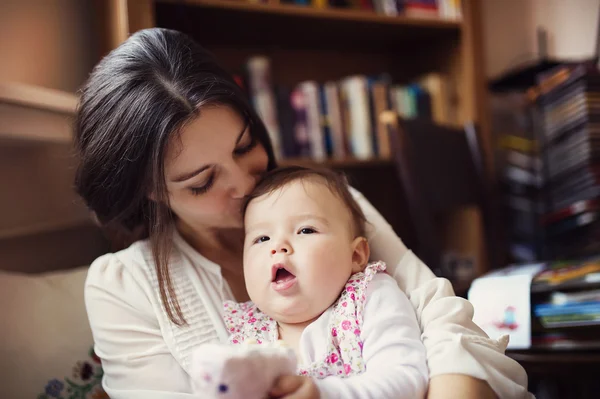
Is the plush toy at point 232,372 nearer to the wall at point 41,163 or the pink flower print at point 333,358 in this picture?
the pink flower print at point 333,358

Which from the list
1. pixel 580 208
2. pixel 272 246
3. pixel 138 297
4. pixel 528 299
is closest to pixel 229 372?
pixel 272 246

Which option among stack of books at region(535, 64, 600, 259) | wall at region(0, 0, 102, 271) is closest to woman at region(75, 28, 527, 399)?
wall at region(0, 0, 102, 271)

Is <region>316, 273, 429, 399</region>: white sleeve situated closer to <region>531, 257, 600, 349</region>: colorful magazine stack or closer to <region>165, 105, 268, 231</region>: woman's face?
<region>165, 105, 268, 231</region>: woman's face

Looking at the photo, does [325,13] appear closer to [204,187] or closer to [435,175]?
[435,175]

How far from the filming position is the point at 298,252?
2.56 feet

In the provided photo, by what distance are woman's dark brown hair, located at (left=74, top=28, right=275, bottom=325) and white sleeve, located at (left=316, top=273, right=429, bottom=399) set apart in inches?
12.4

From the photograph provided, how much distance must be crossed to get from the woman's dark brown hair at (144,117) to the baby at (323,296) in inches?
5.9

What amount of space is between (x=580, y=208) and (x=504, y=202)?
53 cm

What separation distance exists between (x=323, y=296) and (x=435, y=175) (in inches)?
38.9

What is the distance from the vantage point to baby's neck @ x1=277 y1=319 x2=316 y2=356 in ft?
2.60

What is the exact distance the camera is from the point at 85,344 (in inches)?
38.8

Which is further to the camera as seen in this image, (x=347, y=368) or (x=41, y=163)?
(x=41, y=163)

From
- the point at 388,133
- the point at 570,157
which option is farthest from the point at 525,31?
the point at 388,133

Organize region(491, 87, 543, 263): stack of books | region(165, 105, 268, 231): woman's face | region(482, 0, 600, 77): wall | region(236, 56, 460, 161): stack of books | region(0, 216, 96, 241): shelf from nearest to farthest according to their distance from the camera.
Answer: region(165, 105, 268, 231): woman's face → region(0, 216, 96, 241): shelf → region(236, 56, 460, 161): stack of books → region(491, 87, 543, 263): stack of books → region(482, 0, 600, 77): wall
